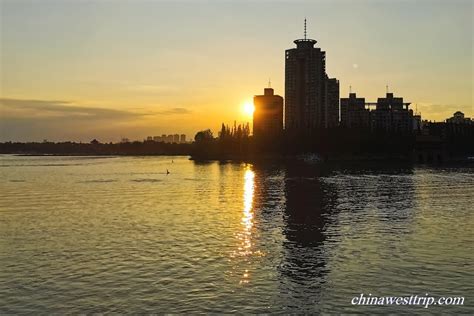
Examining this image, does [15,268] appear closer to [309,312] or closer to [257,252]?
[257,252]

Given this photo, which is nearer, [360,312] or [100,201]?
[360,312]

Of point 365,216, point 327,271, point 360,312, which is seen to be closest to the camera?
point 360,312

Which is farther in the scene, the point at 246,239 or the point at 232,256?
the point at 246,239

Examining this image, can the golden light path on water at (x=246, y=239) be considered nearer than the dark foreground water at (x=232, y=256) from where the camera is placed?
No

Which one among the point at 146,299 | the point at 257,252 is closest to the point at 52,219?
the point at 257,252

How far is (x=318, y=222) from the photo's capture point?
40875mm

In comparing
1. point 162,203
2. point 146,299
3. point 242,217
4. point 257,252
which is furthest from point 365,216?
point 146,299

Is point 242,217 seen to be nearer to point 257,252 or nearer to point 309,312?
point 257,252

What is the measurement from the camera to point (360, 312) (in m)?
19.1

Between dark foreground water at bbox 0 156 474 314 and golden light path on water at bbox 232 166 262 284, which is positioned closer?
dark foreground water at bbox 0 156 474 314

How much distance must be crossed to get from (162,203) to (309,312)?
39.1 meters

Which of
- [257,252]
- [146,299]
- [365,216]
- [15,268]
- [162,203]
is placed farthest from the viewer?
[162,203]

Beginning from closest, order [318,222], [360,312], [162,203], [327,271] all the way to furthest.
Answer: [360,312] < [327,271] < [318,222] < [162,203]

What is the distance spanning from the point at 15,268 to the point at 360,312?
18800 mm
